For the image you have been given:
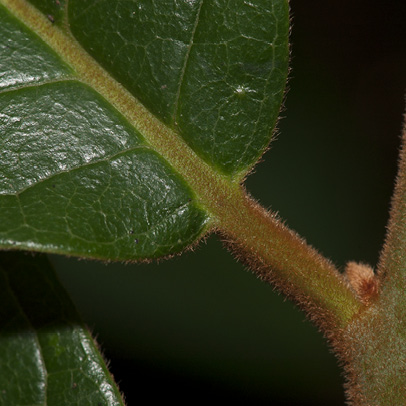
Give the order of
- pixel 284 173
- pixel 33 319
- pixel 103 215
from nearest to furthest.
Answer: pixel 103 215 → pixel 33 319 → pixel 284 173

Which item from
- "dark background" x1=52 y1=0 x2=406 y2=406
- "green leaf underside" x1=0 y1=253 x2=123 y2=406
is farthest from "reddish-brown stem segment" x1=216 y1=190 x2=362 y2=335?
"dark background" x1=52 y1=0 x2=406 y2=406

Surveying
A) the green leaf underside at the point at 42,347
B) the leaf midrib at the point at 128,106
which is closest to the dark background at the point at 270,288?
the green leaf underside at the point at 42,347

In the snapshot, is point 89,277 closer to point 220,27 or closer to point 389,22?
point 220,27

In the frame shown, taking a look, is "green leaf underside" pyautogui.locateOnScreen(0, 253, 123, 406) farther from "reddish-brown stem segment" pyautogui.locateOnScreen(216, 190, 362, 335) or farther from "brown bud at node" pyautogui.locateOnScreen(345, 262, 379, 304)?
"brown bud at node" pyautogui.locateOnScreen(345, 262, 379, 304)

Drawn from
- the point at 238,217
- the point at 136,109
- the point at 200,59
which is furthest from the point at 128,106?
the point at 238,217

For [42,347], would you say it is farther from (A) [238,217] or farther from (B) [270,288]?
(B) [270,288]

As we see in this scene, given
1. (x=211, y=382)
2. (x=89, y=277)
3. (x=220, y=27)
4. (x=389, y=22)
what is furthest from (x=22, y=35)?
(x=389, y=22)
